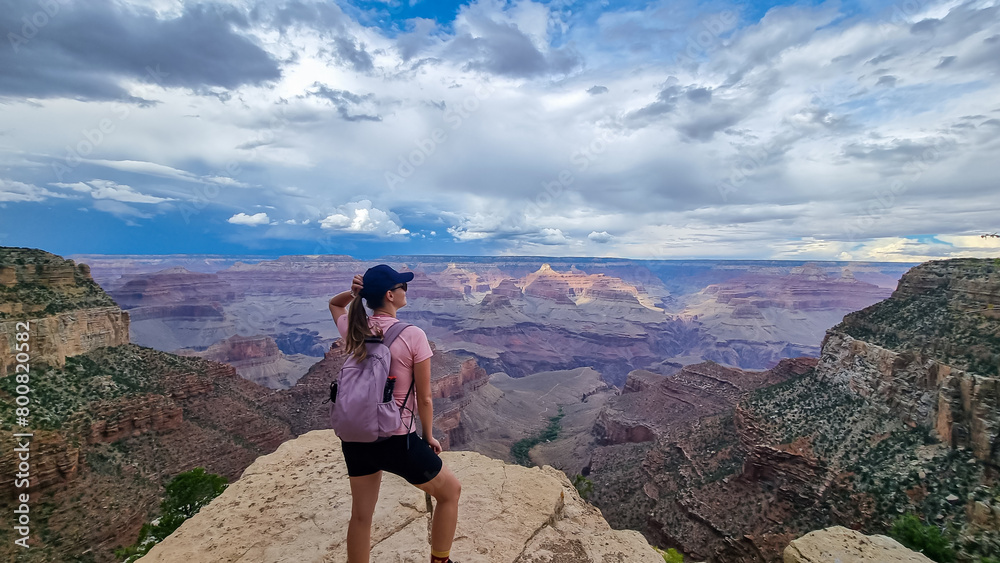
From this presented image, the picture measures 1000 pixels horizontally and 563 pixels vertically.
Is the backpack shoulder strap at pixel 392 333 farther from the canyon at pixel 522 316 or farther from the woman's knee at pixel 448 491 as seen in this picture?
the canyon at pixel 522 316

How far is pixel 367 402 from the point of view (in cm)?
362

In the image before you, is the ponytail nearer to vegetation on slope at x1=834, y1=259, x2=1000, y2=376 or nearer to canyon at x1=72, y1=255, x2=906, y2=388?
vegetation on slope at x1=834, y1=259, x2=1000, y2=376

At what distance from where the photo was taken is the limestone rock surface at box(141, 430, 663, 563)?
18.4 feet

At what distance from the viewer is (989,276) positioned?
62.1 ft

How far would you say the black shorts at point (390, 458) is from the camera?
3.91m

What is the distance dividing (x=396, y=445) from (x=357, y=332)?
1116mm

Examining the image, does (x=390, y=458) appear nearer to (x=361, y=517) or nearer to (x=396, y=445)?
(x=396, y=445)

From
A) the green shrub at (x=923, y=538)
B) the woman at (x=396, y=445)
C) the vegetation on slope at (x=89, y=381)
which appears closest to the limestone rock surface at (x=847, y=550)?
the green shrub at (x=923, y=538)

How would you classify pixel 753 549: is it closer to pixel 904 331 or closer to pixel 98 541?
pixel 904 331

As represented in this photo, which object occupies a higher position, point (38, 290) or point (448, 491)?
point (38, 290)

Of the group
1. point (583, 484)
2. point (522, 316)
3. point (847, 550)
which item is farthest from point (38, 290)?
point (522, 316)

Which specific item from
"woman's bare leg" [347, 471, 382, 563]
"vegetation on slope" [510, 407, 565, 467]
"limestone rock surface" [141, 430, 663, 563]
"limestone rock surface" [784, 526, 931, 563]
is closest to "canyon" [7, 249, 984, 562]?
"limestone rock surface" [141, 430, 663, 563]

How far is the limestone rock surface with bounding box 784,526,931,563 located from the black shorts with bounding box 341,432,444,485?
9.79 metres

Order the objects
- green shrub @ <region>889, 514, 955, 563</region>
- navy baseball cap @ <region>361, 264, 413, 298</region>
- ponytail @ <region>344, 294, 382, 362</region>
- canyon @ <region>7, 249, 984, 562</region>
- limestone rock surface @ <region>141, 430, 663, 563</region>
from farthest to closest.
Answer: canyon @ <region>7, 249, 984, 562</region>, green shrub @ <region>889, 514, 955, 563</region>, limestone rock surface @ <region>141, 430, 663, 563</region>, navy baseball cap @ <region>361, 264, 413, 298</region>, ponytail @ <region>344, 294, 382, 362</region>
